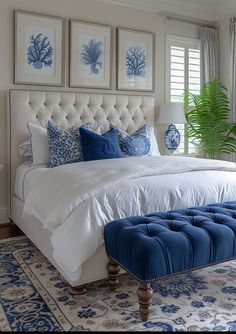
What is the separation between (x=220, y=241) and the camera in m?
2.12

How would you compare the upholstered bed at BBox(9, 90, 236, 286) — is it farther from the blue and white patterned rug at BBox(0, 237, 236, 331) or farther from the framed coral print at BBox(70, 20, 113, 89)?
the framed coral print at BBox(70, 20, 113, 89)

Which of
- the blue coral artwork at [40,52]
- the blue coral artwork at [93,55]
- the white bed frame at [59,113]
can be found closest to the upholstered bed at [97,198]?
the white bed frame at [59,113]

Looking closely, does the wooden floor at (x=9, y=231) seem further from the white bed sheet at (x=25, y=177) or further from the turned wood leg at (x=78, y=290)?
the turned wood leg at (x=78, y=290)

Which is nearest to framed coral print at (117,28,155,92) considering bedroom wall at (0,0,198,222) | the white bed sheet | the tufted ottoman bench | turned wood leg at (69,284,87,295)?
bedroom wall at (0,0,198,222)

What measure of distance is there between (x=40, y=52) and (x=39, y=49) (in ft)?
0.11

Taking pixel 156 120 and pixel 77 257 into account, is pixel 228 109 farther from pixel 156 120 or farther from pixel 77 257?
pixel 77 257

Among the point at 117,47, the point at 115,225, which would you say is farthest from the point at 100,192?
the point at 117,47

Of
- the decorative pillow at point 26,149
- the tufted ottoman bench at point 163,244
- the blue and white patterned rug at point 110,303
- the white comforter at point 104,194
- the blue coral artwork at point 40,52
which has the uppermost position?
the blue coral artwork at point 40,52

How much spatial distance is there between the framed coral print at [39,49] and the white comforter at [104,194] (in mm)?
1574

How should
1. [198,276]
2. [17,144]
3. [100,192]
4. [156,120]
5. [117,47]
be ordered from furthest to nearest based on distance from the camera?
1. [156,120]
2. [117,47]
3. [17,144]
4. [198,276]
5. [100,192]

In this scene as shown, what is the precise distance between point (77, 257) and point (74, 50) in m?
2.89

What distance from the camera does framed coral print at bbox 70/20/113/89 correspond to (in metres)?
4.26

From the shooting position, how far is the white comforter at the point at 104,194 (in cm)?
222

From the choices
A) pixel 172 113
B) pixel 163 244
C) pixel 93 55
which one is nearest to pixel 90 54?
pixel 93 55
